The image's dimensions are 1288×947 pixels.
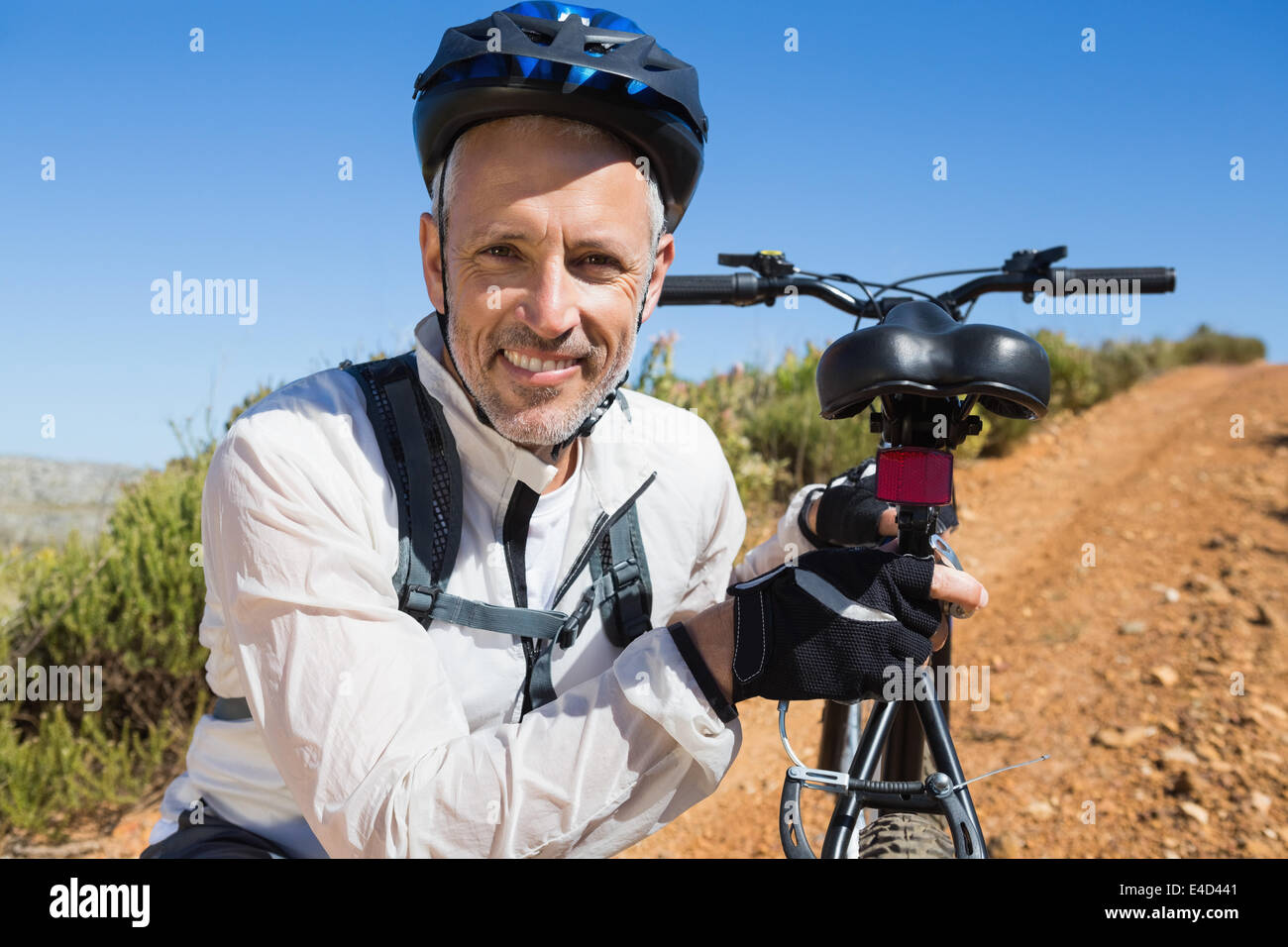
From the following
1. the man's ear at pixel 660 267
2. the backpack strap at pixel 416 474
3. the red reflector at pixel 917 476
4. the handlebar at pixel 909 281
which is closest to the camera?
the red reflector at pixel 917 476

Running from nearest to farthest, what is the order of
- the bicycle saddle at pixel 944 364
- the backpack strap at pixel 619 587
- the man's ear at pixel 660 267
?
the bicycle saddle at pixel 944 364, the backpack strap at pixel 619 587, the man's ear at pixel 660 267

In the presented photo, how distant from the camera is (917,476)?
1.50 meters

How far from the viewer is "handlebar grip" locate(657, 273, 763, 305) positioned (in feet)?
8.12

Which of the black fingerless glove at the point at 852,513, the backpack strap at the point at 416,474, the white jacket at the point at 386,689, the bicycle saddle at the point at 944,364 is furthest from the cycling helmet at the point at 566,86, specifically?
the bicycle saddle at the point at 944,364

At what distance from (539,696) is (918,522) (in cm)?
95

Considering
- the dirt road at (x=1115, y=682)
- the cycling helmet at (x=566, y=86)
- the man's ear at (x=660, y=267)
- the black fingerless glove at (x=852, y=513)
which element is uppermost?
the cycling helmet at (x=566, y=86)

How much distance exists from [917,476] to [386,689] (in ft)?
3.31

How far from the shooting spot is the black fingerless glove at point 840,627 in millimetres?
1423

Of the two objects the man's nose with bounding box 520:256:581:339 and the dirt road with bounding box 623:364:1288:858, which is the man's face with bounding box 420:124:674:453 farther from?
the dirt road with bounding box 623:364:1288:858

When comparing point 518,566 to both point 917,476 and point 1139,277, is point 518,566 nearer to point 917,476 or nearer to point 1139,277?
point 917,476

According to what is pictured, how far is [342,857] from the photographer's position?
153cm

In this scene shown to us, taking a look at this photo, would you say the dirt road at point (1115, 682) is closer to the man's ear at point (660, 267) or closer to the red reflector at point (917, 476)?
the man's ear at point (660, 267)

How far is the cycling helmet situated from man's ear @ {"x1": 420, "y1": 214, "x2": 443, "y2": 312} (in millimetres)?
41
